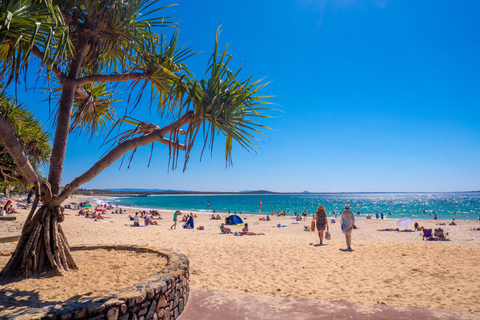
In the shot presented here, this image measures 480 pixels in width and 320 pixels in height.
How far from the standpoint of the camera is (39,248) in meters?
4.26

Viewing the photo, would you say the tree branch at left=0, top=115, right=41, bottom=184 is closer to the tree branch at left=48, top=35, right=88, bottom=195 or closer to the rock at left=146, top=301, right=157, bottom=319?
the tree branch at left=48, top=35, right=88, bottom=195

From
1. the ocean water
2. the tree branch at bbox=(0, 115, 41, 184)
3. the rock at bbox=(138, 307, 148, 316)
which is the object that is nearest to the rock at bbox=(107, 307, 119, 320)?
the rock at bbox=(138, 307, 148, 316)

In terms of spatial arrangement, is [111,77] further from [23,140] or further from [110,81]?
[23,140]

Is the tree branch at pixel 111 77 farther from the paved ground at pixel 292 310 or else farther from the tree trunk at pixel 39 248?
the paved ground at pixel 292 310

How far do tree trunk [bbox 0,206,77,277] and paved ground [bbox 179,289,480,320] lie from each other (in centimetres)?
229

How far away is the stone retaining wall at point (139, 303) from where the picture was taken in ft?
8.79

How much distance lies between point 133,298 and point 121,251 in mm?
3462

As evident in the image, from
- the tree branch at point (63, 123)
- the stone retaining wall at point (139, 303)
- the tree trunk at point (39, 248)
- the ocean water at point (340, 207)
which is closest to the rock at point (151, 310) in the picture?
the stone retaining wall at point (139, 303)

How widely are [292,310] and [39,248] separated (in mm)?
3992

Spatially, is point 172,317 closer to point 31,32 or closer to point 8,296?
point 8,296

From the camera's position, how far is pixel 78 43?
4477 mm

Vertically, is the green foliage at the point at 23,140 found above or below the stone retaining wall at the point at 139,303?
above

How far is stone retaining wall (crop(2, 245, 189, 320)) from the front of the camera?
2678 millimetres

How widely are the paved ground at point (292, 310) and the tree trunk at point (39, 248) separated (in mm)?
2286
